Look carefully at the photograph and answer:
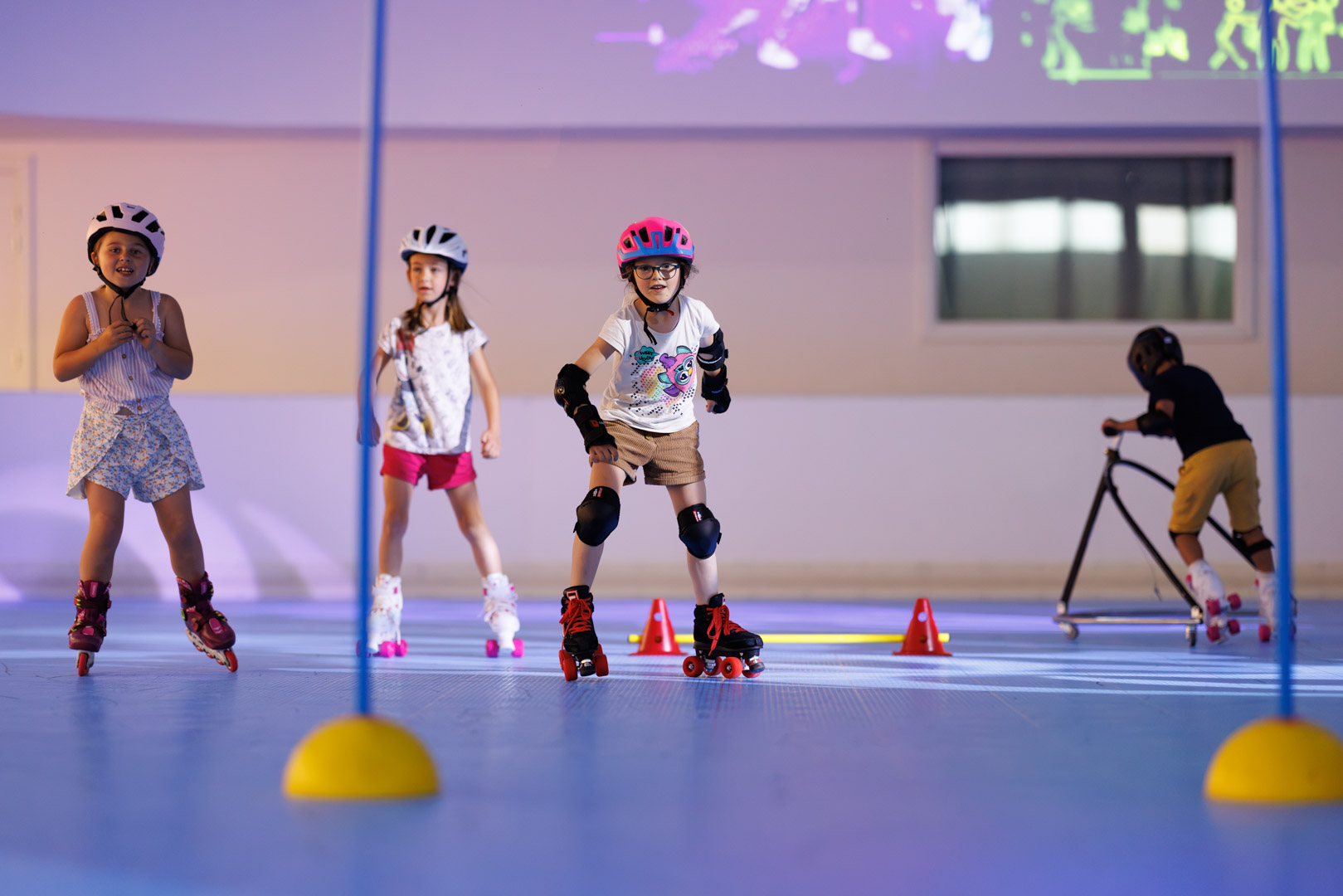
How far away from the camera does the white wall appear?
6539 mm

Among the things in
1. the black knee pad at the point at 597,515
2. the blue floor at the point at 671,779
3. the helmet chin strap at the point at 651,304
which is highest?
the helmet chin strap at the point at 651,304

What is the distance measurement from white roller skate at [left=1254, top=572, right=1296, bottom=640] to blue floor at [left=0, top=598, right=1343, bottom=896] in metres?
0.41

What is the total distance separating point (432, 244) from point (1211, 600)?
9.46ft

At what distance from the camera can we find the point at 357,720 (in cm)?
208

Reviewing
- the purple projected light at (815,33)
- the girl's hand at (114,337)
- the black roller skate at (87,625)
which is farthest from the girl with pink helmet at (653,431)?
the purple projected light at (815,33)

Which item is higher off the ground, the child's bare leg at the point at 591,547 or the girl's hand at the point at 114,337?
the girl's hand at the point at 114,337

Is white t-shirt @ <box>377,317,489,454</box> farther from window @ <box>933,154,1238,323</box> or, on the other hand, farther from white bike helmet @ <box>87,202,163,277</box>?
window @ <box>933,154,1238,323</box>

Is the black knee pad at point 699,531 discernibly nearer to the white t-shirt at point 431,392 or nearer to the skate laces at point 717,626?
the skate laces at point 717,626

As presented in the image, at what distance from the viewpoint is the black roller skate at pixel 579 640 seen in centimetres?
340

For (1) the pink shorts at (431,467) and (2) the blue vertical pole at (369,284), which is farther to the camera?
(1) the pink shorts at (431,467)

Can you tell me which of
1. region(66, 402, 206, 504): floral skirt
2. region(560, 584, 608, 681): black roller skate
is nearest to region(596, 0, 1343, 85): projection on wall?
region(66, 402, 206, 504): floral skirt

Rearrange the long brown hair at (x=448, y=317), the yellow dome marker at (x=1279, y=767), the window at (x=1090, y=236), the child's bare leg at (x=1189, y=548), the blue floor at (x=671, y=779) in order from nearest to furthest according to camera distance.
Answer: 1. the blue floor at (x=671, y=779)
2. the yellow dome marker at (x=1279, y=767)
3. the long brown hair at (x=448, y=317)
4. the child's bare leg at (x=1189, y=548)
5. the window at (x=1090, y=236)

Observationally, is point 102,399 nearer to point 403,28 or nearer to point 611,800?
point 611,800

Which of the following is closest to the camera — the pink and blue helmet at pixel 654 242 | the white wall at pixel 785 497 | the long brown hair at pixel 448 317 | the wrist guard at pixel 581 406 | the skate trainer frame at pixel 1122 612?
the wrist guard at pixel 581 406
